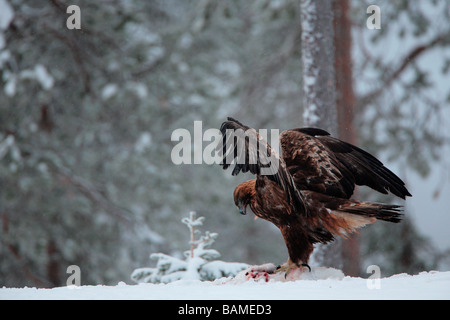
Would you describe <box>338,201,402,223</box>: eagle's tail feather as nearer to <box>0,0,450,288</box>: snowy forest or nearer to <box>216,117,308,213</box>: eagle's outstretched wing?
<box>216,117,308,213</box>: eagle's outstretched wing

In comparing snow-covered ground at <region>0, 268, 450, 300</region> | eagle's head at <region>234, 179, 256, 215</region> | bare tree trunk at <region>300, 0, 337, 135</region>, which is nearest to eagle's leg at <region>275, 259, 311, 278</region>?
snow-covered ground at <region>0, 268, 450, 300</region>

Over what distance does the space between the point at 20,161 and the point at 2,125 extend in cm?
91

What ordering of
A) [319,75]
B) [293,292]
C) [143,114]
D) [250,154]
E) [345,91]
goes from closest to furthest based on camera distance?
1. [293,292]
2. [250,154]
3. [319,75]
4. [345,91]
5. [143,114]

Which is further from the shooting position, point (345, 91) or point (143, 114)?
point (143, 114)

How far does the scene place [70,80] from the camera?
1076 cm

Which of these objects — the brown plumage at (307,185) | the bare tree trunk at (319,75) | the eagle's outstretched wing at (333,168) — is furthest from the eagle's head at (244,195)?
the bare tree trunk at (319,75)

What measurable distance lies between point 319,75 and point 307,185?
2100 mm

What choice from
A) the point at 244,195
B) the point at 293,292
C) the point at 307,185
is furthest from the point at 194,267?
the point at 293,292

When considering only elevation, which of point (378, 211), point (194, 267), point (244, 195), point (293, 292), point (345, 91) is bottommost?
point (293, 292)

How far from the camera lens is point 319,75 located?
18.5 ft

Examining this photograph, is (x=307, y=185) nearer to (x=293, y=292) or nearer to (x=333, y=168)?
(x=333, y=168)

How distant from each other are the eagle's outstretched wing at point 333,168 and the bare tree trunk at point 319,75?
→ 1.39 m

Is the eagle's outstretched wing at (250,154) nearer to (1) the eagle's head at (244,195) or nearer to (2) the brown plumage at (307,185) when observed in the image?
(2) the brown plumage at (307,185)

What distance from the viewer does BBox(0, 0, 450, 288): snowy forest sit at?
9.01 meters
